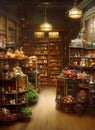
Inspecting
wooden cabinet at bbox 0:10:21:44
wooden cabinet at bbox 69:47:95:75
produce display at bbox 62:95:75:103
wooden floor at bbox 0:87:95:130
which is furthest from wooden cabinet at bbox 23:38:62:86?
produce display at bbox 62:95:75:103

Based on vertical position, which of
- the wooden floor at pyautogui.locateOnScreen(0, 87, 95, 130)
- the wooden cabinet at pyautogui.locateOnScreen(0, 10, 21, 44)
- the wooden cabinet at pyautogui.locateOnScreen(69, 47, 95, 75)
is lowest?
the wooden floor at pyautogui.locateOnScreen(0, 87, 95, 130)

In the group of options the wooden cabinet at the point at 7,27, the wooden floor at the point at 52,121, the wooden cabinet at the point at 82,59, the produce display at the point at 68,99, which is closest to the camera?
the wooden floor at the point at 52,121

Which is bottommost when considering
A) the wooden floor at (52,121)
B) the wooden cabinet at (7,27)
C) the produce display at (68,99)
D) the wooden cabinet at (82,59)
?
the wooden floor at (52,121)

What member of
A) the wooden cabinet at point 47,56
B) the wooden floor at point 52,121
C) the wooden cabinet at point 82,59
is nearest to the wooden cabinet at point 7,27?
the wooden cabinet at point 47,56

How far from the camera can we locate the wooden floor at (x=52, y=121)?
21.0 feet

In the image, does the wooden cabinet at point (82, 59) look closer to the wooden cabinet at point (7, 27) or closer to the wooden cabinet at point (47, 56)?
the wooden cabinet at point (7, 27)

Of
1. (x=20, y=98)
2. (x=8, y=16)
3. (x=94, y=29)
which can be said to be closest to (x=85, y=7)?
(x=94, y=29)

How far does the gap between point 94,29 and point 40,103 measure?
3.61 meters

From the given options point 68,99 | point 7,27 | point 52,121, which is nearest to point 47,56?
point 7,27

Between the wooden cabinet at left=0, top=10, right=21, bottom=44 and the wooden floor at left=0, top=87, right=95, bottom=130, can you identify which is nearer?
the wooden floor at left=0, top=87, right=95, bottom=130

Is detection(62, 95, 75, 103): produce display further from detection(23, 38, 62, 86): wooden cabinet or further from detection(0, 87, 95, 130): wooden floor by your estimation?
detection(23, 38, 62, 86): wooden cabinet

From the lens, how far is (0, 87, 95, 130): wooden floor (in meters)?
6.40

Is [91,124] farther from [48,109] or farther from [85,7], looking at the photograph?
[85,7]

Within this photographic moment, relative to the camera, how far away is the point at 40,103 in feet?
30.7
